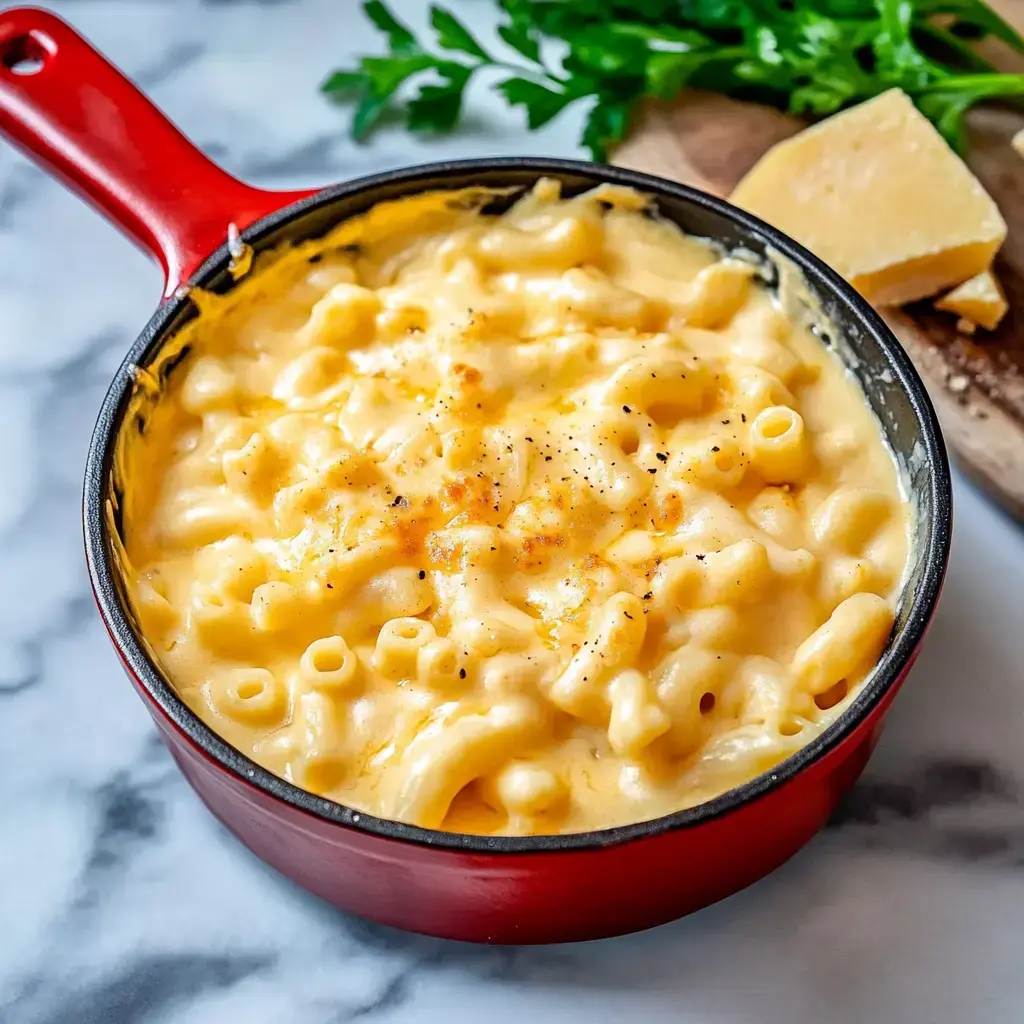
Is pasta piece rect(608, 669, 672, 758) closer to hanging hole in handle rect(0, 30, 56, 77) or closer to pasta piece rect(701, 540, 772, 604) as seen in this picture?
pasta piece rect(701, 540, 772, 604)

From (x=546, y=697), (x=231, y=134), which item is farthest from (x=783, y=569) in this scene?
(x=231, y=134)

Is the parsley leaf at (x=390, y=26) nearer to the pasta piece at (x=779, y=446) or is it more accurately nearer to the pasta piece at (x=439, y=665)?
the pasta piece at (x=779, y=446)

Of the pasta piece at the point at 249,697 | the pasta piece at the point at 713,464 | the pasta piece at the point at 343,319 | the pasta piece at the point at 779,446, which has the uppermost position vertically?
the pasta piece at the point at 343,319

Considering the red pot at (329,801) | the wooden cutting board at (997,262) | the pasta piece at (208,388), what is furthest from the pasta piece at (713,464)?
the pasta piece at (208,388)

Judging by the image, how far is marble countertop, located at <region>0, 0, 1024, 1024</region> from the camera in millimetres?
1519

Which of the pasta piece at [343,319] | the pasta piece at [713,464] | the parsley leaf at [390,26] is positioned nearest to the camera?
the pasta piece at [713,464]

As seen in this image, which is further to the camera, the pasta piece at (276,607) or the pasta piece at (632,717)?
the pasta piece at (276,607)

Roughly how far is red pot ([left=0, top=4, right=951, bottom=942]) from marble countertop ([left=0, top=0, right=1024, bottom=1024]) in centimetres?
7

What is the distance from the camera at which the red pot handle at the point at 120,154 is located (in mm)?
1793

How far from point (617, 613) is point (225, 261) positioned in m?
0.71

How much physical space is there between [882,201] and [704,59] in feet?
1.36

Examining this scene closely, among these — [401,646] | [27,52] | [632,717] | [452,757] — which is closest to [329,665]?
[401,646]

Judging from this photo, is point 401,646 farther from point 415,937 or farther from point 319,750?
point 415,937

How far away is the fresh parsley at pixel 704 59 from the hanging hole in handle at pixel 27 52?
601mm
